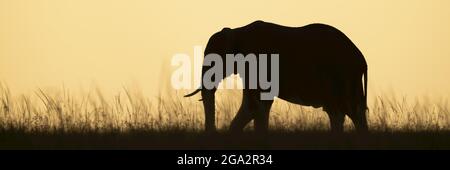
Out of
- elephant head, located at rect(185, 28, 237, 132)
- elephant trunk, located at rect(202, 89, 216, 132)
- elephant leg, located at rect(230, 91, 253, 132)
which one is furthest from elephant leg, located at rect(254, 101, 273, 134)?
elephant head, located at rect(185, 28, 237, 132)

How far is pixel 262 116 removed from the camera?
1311 cm

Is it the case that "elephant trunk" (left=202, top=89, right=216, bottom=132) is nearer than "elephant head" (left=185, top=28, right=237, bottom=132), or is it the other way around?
"elephant trunk" (left=202, top=89, right=216, bottom=132)

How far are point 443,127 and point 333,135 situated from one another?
1.97m

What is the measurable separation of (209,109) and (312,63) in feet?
6.04

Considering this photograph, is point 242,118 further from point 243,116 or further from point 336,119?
point 336,119

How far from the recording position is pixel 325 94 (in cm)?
1427

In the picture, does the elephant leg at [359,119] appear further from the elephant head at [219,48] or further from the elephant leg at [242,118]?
the elephant head at [219,48]

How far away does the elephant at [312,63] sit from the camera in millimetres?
14242

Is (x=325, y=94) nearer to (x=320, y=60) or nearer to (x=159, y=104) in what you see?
(x=320, y=60)

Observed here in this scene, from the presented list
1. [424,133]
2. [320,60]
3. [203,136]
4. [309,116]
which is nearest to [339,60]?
[320,60]

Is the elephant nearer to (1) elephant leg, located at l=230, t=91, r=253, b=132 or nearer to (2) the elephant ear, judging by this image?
(2) the elephant ear

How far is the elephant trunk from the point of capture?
1282cm

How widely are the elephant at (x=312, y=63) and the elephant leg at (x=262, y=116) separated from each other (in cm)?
76

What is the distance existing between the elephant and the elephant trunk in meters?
0.03
